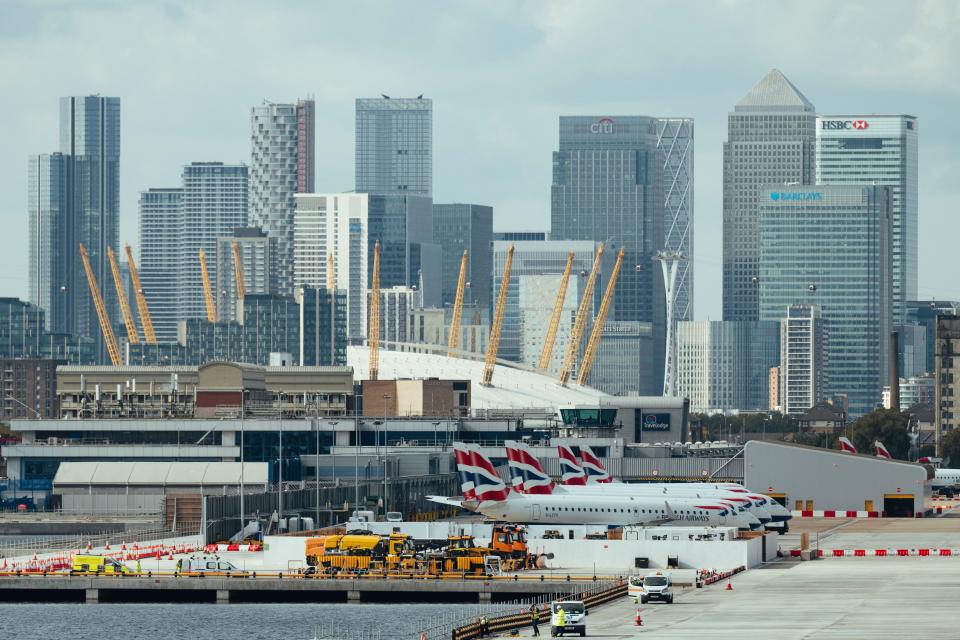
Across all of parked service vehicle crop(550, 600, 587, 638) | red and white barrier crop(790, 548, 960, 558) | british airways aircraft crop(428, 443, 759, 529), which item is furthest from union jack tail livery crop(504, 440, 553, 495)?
parked service vehicle crop(550, 600, 587, 638)

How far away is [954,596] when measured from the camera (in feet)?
418

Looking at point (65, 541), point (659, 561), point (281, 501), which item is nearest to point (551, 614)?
point (659, 561)

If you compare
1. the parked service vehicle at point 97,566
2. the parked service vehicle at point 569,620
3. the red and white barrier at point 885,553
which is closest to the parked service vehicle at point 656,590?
the parked service vehicle at point 569,620

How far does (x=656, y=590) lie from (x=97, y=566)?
40542 millimetres

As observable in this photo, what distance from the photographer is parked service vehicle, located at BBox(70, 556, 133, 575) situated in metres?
147

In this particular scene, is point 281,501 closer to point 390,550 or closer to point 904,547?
point 390,550

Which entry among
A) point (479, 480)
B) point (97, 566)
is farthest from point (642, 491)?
point (97, 566)

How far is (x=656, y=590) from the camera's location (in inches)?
4995

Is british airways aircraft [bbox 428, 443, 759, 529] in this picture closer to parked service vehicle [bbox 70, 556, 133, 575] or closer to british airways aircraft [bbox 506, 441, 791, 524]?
british airways aircraft [bbox 506, 441, 791, 524]

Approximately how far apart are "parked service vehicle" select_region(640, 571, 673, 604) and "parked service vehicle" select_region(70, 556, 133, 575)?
36.9 m

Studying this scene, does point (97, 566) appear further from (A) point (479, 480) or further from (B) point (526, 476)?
(B) point (526, 476)

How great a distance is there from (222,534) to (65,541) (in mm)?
32897

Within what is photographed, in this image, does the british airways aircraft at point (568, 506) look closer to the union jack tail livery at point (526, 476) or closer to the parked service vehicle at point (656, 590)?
the union jack tail livery at point (526, 476)

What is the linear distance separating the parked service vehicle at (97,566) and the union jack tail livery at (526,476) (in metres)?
40.6
